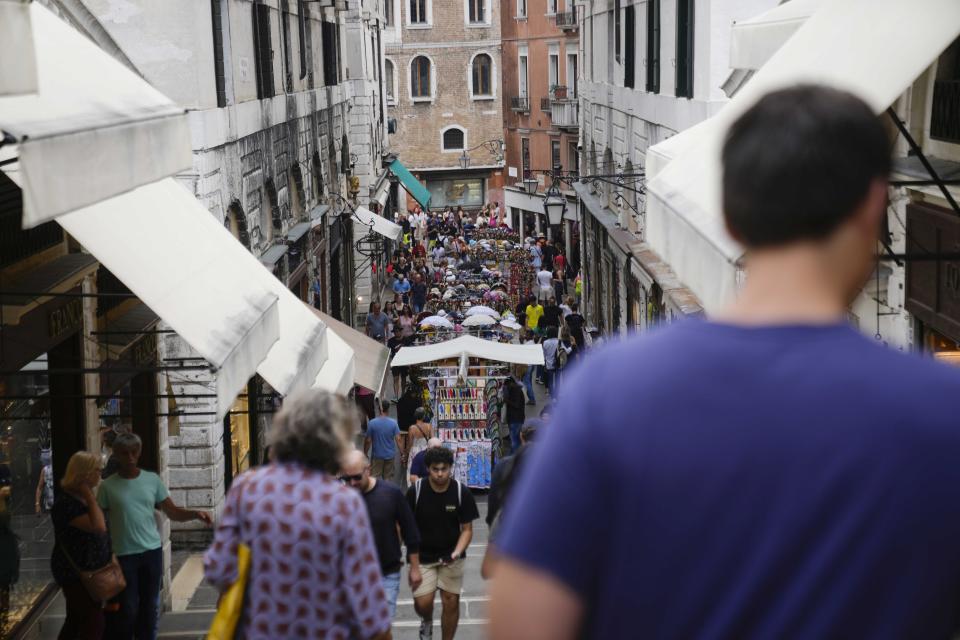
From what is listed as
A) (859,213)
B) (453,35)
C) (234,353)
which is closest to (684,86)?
(234,353)

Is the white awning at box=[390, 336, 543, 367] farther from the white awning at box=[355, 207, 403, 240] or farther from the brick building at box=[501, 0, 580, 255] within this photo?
the brick building at box=[501, 0, 580, 255]

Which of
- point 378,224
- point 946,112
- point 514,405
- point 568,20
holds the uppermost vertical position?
point 568,20

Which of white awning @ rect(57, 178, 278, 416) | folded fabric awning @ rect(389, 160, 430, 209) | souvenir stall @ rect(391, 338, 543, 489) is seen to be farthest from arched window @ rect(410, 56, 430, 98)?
white awning @ rect(57, 178, 278, 416)

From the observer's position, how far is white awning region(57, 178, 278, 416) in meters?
7.86

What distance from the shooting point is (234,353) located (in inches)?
305

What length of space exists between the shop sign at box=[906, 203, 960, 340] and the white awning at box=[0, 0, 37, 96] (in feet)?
17.1

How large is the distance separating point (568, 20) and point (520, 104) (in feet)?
27.2

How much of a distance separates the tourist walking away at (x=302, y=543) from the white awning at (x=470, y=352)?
14930 millimetres

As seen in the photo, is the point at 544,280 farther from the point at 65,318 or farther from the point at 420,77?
the point at 420,77

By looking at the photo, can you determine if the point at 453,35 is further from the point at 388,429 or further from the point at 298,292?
the point at 388,429

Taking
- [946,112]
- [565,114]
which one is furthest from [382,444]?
[565,114]

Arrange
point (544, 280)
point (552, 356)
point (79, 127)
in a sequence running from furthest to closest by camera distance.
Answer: point (544, 280)
point (552, 356)
point (79, 127)

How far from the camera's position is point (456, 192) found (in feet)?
206

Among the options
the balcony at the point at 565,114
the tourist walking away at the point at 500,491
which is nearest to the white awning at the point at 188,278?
the tourist walking away at the point at 500,491
